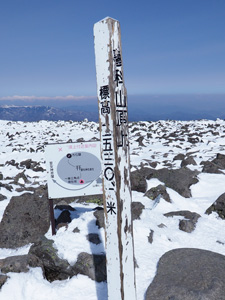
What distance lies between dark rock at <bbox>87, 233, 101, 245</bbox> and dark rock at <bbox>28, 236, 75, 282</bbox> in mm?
748

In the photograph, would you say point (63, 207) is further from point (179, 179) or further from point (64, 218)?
point (179, 179)

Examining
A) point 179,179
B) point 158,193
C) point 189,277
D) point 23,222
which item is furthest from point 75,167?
point 179,179

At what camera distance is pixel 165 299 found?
404cm

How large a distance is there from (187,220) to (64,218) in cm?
334

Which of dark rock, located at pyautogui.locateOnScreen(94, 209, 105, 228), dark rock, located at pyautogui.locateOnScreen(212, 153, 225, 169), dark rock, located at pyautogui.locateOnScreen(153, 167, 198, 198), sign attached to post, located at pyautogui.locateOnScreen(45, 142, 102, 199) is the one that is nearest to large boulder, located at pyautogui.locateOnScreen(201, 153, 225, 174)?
dark rock, located at pyautogui.locateOnScreen(212, 153, 225, 169)

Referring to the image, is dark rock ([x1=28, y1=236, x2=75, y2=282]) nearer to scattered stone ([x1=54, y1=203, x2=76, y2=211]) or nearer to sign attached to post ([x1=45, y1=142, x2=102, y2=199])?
sign attached to post ([x1=45, y1=142, x2=102, y2=199])

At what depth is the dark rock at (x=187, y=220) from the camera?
23.0 feet

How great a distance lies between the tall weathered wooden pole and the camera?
299cm

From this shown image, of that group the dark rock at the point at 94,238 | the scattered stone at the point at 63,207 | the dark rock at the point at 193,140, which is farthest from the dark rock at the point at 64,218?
the dark rock at the point at 193,140

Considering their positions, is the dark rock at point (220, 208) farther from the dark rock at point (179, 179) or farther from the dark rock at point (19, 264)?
the dark rock at point (19, 264)

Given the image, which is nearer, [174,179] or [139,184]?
[139,184]

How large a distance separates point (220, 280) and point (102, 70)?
12.4ft

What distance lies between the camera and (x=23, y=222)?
6.46 metres

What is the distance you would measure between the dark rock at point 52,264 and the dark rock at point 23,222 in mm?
1290
